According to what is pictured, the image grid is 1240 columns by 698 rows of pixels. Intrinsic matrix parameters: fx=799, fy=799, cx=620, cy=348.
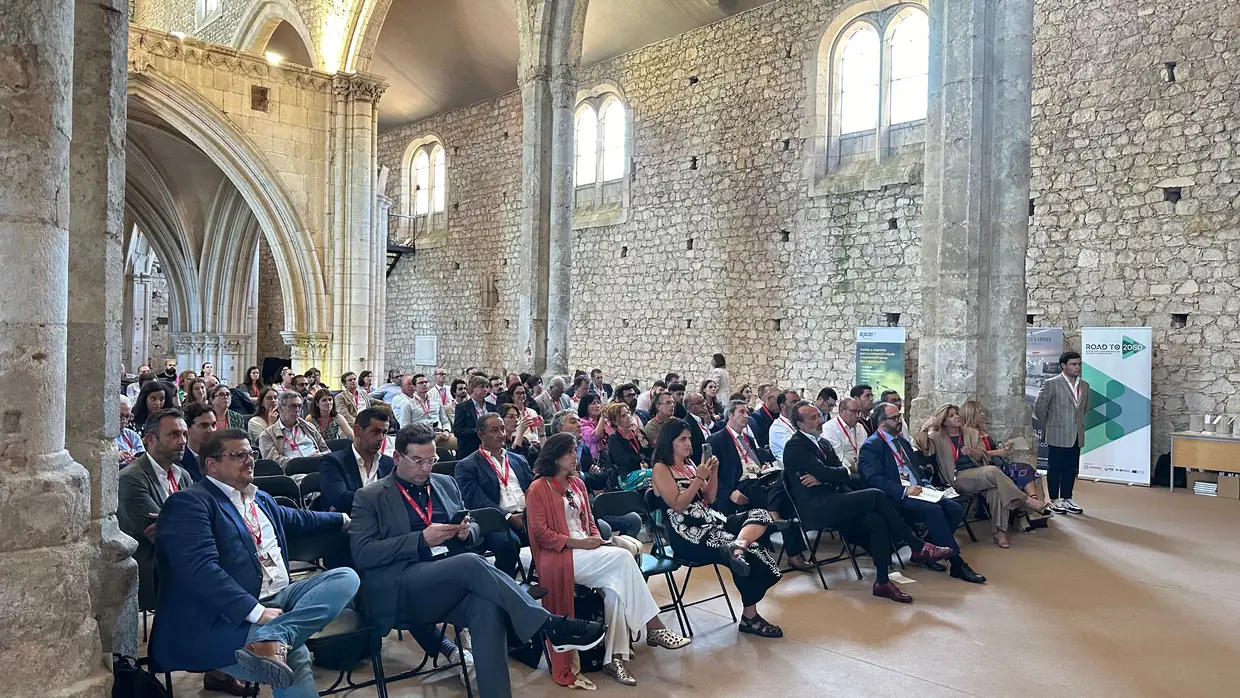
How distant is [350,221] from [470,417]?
20.4 ft

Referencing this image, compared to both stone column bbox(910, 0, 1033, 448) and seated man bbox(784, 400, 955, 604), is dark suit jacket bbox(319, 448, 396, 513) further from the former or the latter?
stone column bbox(910, 0, 1033, 448)

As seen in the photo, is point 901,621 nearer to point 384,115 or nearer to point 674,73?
point 674,73

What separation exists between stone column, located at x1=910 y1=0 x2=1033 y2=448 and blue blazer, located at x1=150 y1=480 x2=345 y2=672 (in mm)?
5760

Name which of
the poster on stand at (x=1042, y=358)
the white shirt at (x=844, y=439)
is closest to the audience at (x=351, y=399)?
the white shirt at (x=844, y=439)

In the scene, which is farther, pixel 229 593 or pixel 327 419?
pixel 327 419

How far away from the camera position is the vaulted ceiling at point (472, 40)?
13.1 metres

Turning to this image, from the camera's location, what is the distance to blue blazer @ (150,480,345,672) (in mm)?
2545

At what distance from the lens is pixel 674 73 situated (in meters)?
13.4

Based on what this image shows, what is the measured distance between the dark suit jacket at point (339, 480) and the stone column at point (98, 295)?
114 centimetres

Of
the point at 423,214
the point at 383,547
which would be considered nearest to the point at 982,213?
the point at 383,547

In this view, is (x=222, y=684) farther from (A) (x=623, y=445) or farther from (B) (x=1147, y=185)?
(B) (x=1147, y=185)

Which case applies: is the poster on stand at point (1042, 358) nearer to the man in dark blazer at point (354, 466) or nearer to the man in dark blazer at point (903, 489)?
the man in dark blazer at point (903, 489)

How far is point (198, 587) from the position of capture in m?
2.56

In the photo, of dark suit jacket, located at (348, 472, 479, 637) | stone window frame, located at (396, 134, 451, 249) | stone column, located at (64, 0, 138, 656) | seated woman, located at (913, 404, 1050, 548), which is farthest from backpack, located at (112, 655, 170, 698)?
stone window frame, located at (396, 134, 451, 249)
